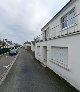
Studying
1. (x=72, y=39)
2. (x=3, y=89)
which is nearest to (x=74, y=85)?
(x=72, y=39)

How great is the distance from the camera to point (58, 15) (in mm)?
17062

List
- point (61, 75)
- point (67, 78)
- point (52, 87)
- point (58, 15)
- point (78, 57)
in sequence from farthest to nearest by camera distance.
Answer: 1. point (58, 15)
2. point (61, 75)
3. point (67, 78)
4. point (52, 87)
5. point (78, 57)

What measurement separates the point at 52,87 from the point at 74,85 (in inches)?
49.2

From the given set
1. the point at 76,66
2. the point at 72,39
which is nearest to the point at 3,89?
the point at 76,66

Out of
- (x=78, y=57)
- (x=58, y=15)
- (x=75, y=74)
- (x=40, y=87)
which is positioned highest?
(x=58, y=15)

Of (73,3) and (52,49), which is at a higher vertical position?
(73,3)

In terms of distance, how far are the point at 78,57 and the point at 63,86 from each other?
6.66 feet

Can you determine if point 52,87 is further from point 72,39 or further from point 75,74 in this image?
point 72,39

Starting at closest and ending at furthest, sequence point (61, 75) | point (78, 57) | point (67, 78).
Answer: point (78, 57) < point (67, 78) < point (61, 75)

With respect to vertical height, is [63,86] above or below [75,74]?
below

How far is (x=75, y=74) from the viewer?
9.83 metres

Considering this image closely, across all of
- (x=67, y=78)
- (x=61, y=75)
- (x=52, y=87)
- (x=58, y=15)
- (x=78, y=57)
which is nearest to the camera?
(x=78, y=57)

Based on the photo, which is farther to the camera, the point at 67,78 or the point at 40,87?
the point at 67,78

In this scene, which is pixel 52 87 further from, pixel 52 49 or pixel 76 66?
pixel 52 49
